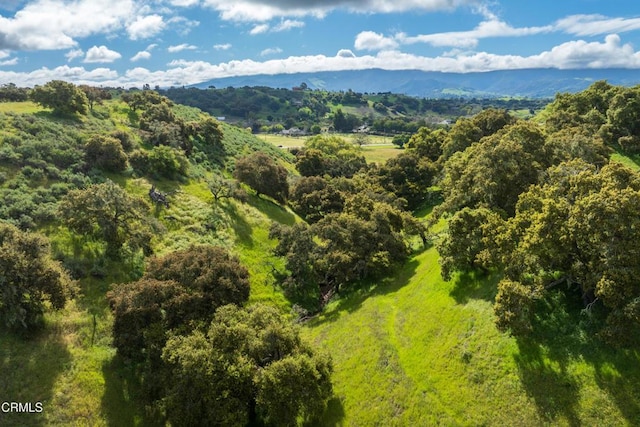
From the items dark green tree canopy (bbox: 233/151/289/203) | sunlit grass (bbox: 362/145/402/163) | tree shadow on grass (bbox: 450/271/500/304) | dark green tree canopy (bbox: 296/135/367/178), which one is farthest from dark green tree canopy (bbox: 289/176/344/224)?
sunlit grass (bbox: 362/145/402/163)

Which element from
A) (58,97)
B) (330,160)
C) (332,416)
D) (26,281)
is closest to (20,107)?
(58,97)

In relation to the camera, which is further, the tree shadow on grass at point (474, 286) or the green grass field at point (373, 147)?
the green grass field at point (373, 147)

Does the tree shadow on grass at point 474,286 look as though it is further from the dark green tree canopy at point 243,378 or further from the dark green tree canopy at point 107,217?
the dark green tree canopy at point 107,217

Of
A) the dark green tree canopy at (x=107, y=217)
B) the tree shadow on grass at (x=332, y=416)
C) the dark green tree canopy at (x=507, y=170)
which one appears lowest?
the tree shadow on grass at (x=332, y=416)

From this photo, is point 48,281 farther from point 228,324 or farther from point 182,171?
point 182,171

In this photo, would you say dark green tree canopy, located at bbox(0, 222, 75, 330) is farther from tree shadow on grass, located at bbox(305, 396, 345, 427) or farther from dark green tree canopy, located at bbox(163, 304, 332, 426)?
tree shadow on grass, located at bbox(305, 396, 345, 427)

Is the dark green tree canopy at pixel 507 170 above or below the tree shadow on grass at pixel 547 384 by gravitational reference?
above

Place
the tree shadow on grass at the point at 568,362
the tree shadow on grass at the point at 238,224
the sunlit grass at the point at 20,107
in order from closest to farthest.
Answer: the tree shadow on grass at the point at 568,362
the tree shadow on grass at the point at 238,224
the sunlit grass at the point at 20,107

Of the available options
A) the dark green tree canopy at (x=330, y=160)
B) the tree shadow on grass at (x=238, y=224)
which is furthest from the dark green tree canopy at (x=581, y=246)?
the dark green tree canopy at (x=330, y=160)
